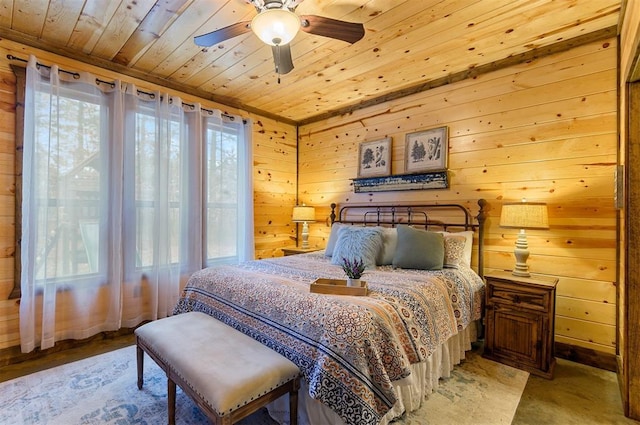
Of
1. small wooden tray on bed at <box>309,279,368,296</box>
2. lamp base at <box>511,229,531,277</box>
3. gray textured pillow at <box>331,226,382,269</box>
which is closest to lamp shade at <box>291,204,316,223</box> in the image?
gray textured pillow at <box>331,226,382,269</box>

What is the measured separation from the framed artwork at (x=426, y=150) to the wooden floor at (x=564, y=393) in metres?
2.02

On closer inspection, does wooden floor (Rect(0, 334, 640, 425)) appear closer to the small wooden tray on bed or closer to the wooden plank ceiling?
the small wooden tray on bed

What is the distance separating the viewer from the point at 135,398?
6.63ft

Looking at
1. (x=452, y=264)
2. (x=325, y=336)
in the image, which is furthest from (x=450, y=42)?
(x=325, y=336)

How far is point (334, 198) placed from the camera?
4363mm

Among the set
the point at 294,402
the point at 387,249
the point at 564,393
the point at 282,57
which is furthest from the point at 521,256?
the point at 282,57

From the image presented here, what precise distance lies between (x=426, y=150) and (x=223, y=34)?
233 cm

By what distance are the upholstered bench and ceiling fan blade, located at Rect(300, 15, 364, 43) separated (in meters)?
1.92

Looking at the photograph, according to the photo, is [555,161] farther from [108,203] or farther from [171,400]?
[108,203]

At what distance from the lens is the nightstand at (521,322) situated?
2.29 metres

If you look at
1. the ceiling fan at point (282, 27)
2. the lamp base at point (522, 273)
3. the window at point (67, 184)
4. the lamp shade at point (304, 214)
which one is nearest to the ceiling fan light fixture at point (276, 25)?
the ceiling fan at point (282, 27)

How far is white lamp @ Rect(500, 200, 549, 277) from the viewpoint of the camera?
240 centimetres

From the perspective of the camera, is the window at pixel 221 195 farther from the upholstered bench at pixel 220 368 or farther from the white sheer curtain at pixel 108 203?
the upholstered bench at pixel 220 368

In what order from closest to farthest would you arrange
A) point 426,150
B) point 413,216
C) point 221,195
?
point 426,150, point 413,216, point 221,195
